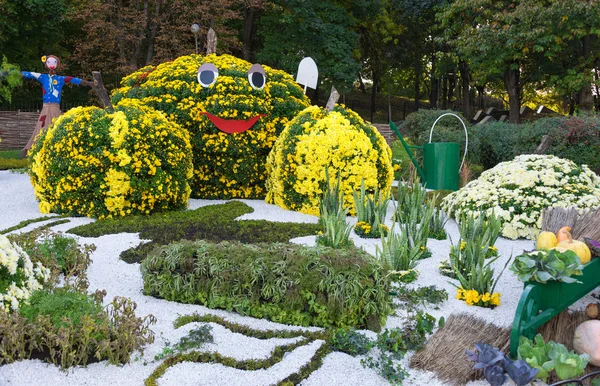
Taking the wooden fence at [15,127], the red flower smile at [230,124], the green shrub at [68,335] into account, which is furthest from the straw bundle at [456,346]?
the wooden fence at [15,127]

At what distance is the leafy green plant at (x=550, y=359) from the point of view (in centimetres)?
266

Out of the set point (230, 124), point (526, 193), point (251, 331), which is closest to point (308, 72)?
point (230, 124)

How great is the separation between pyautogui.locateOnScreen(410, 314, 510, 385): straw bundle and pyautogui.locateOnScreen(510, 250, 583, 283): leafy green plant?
0.39 meters

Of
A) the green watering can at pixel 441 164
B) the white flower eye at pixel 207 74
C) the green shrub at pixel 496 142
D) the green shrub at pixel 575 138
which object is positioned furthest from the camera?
the green shrub at pixel 496 142

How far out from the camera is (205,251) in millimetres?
3910

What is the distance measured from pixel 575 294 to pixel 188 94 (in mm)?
5898

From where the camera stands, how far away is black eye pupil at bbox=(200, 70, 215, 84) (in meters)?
7.85

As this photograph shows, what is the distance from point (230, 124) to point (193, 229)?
227cm

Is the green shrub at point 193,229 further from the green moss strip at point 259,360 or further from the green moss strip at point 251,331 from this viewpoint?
the green moss strip at point 259,360

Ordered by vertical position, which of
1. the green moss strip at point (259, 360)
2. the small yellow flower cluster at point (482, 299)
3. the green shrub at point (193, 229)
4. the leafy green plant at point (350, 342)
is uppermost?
the green shrub at point (193, 229)

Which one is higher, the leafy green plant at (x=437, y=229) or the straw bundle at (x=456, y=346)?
the leafy green plant at (x=437, y=229)

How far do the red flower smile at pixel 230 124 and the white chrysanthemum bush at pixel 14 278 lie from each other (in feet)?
14.1

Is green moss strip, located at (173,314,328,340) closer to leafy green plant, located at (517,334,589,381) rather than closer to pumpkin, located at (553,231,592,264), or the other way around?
leafy green plant, located at (517,334,589,381)

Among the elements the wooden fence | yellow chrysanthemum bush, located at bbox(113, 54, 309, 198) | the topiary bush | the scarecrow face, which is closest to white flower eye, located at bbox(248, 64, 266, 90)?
yellow chrysanthemum bush, located at bbox(113, 54, 309, 198)
